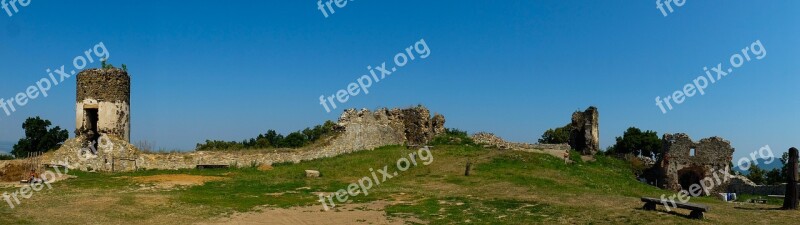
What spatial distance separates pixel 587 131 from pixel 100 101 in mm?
29032

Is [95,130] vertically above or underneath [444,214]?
above

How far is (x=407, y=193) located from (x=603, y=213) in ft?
24.7

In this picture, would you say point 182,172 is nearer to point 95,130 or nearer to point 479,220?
point 95,130

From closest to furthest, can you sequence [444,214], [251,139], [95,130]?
[444,214] → [95,130] → [251,139]

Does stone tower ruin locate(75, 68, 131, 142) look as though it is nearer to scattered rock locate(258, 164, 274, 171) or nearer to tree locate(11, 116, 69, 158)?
scattered rock locate(258, 164, 274, 171)

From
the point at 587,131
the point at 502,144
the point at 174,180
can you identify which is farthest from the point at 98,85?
the point at 587,131

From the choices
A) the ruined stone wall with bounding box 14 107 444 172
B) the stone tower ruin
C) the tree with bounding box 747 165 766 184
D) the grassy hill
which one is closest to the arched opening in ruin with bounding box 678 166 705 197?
the grassy hill

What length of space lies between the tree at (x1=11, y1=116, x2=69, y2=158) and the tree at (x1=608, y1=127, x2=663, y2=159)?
55.8 meters

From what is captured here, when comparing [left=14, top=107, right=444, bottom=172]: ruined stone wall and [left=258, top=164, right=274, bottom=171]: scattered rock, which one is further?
[left=258, top=164, right=274, bottom=171]: scattered rock

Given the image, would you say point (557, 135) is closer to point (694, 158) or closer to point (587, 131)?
point (587, 131)

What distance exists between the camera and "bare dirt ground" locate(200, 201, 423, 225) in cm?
1516

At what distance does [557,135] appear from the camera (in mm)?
66250

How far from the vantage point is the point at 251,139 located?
67.5 metres

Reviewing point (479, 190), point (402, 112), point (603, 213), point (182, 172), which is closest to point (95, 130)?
point (182, 172)
